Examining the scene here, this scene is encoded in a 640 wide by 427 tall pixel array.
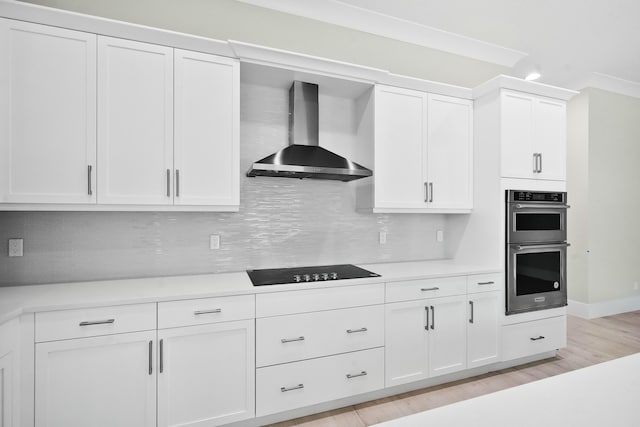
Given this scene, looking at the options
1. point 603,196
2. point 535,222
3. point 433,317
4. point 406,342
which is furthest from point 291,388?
point 603,196

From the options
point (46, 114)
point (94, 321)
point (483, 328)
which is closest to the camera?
point (94, 321)

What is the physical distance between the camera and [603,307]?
4273 millimetres

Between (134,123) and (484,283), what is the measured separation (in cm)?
287

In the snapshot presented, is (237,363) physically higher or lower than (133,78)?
lower

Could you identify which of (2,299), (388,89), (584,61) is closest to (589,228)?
(584,61)

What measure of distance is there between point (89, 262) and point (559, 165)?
398 cm

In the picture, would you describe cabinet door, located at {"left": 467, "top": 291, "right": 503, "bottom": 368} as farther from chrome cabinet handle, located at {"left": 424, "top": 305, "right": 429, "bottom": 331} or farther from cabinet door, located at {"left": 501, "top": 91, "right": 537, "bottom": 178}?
cabinet door, located at {"left": 501, "top": 91, "right": 537, "bottom": 178}

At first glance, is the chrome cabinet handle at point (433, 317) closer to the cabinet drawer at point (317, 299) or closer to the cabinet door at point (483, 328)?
the cabinet door at point (483, 328)

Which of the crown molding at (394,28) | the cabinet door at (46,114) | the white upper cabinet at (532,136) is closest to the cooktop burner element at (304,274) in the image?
the cabinet door at (46,114)

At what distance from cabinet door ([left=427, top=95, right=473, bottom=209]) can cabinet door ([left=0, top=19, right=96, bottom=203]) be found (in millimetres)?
2537

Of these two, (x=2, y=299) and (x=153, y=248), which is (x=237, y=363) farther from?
(x=2, y=299)

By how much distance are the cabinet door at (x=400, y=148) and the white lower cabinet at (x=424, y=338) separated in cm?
85

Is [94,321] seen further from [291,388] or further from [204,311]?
[291,388]

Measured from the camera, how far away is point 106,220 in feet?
7.37
